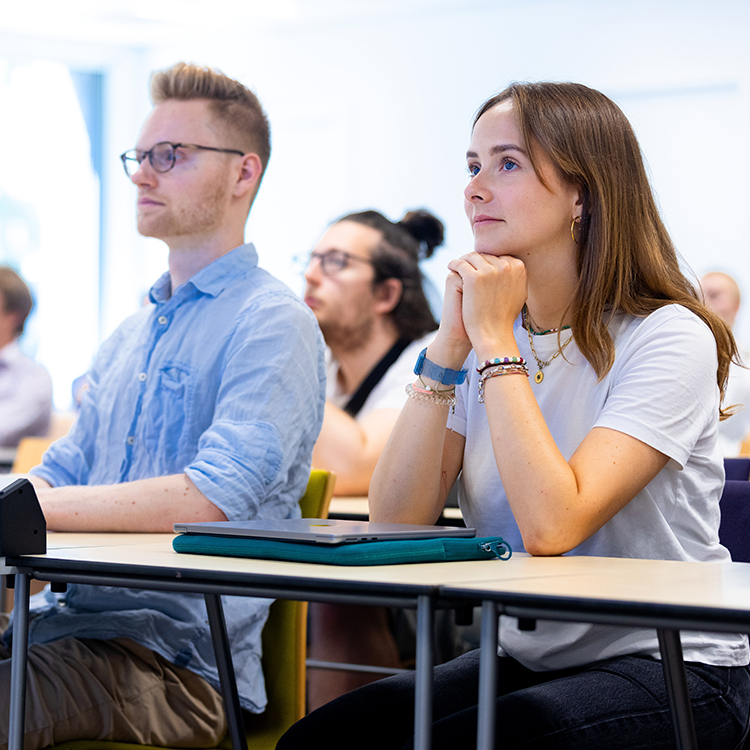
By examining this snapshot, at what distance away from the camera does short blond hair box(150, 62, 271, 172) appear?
6.65ft

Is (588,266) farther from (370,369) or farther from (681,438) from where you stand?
(370,369)

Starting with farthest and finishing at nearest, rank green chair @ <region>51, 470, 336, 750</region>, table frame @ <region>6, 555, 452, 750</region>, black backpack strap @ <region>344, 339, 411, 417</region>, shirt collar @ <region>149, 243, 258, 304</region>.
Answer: black backpack strap @ <region>344, 339, 411, 417</region> → shirt collar @ <region>149, 243, 258, 304</region> → green chair @ <region>51, 470, 336, 750</region> → table frame @ <region>6, 555, 452, 750</region>

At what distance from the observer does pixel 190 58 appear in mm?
7934

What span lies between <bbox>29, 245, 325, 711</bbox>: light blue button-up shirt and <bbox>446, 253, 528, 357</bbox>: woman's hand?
1.25 ft

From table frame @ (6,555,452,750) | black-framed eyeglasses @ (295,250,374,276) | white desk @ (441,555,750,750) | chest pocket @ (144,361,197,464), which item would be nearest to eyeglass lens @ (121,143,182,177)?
chest pocket @ (144,361,197,464)

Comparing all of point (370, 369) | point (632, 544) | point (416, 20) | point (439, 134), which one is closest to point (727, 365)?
point (632, 544)

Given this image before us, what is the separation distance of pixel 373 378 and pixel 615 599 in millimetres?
2330

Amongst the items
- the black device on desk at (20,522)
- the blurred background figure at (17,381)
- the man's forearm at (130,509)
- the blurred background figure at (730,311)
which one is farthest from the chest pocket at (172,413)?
the blurred background figure at (17,381)

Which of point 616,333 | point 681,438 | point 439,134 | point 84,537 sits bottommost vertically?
point 84,537

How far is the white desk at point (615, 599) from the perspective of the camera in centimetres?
88

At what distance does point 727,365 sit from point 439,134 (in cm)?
557

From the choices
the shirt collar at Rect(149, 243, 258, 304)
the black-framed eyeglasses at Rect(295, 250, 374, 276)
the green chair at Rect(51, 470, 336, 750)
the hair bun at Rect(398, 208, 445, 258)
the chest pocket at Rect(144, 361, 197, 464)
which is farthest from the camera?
the hair bun at Rect(398, 208, 445, 258)

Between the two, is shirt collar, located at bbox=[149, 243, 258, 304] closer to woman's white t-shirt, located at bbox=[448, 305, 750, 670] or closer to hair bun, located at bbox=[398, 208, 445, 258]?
woman's white t-shirt, located at bbox=[448, 305, 750, 670]

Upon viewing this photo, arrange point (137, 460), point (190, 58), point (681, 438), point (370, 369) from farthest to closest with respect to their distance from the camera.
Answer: point (190, 58)
point (370, 369)
point (137, 460)
point (681, 438)
